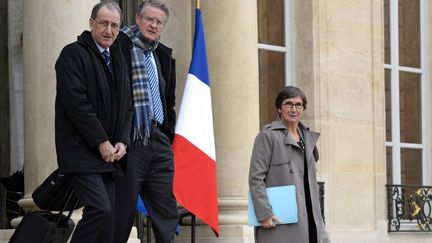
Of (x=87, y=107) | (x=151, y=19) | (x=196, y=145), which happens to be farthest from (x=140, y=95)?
(x=196, y=145)

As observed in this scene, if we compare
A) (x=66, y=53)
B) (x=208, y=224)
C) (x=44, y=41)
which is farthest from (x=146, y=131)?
(x=208, y=224)

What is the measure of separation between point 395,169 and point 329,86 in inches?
72.8

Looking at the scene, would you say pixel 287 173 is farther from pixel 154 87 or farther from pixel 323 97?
pixel 323 97

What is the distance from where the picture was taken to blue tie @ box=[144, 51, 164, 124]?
23.8ft

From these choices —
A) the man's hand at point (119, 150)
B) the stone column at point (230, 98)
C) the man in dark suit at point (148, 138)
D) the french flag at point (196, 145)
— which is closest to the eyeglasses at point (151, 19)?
the man in dark suit at point (148, 138)

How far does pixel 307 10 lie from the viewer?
12.5 meters

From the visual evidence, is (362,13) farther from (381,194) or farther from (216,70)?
(216,70)

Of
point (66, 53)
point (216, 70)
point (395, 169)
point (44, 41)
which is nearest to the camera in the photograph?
point (66, 53)

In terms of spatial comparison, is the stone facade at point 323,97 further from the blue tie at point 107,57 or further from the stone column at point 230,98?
the blue tie at point 107,57

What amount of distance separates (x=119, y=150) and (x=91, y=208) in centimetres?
39

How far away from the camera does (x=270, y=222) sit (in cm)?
746

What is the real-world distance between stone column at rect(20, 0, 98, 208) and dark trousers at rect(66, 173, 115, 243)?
2055 mm

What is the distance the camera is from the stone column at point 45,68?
863cm

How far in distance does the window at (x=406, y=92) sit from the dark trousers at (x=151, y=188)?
6.88m
